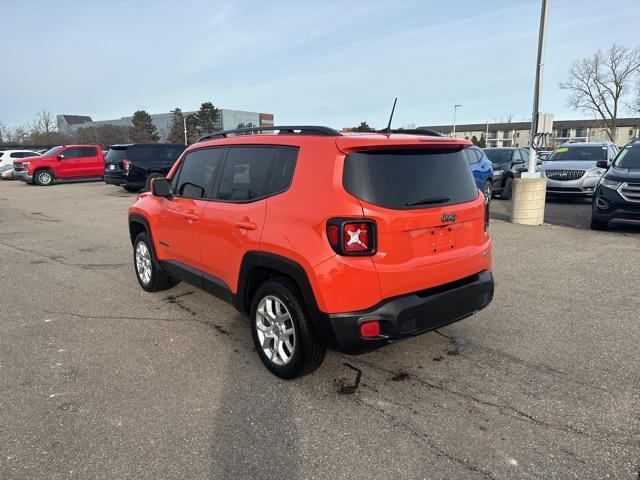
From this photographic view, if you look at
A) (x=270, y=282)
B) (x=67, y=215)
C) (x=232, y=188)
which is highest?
(x=232, y=188)

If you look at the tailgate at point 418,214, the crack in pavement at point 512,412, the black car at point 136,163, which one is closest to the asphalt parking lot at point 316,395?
the crack in pavement at point 512,412

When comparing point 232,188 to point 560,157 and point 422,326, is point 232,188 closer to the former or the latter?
point 422,326

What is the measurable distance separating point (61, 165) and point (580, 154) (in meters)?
21.8

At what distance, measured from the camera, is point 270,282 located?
3312 millimetres

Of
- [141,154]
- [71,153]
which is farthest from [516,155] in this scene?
[71,153]

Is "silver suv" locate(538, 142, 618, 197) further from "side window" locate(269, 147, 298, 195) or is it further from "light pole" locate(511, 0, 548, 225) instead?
"side window" locate(269, 147, 298, 195)

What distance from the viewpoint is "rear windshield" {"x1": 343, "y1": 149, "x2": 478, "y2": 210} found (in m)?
2.91

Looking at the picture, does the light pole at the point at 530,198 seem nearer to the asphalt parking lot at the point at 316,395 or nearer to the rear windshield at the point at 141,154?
the asphalt parking lot at the point at 316,395

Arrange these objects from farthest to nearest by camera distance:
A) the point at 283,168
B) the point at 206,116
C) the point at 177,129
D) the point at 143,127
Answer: the point at 206,116, the point at 177,129, the point at 143,127, the point at 283,168

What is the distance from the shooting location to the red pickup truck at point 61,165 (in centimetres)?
2177

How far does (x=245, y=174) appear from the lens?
367 centimetres

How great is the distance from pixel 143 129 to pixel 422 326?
83.0 m

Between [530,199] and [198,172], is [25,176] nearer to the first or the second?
[198,172]

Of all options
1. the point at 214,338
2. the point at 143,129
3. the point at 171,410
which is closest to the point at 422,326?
the point at 171,410
